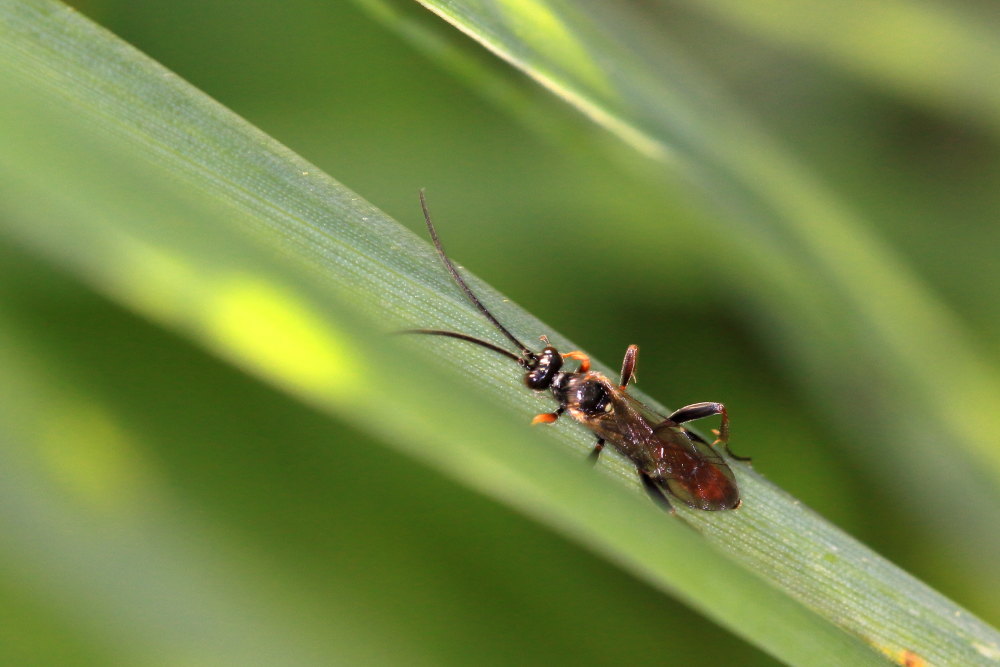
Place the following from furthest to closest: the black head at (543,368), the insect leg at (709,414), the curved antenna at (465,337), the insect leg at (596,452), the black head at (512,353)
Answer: the insect leg at (709,414)
the black head at (543,368)
the insect leg at (596,452)
the black head at (512,353)
the curved antenna at (465,337)

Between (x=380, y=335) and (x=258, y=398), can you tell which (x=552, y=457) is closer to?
(x=380, y=335)

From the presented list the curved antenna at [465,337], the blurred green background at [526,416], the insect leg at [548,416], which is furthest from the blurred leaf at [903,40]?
the curved antenna at [465,337]

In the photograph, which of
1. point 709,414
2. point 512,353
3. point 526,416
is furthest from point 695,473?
point 526,416

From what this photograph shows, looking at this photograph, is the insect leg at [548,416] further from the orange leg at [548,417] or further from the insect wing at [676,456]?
the insect wing at [676,456]

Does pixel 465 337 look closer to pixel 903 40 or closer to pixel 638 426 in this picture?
pixel 638 426

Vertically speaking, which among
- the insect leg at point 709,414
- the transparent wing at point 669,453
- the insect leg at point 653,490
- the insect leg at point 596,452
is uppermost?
the insect leg at point 709,414

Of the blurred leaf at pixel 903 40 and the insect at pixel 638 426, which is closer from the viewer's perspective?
the insect at pixel 638 426

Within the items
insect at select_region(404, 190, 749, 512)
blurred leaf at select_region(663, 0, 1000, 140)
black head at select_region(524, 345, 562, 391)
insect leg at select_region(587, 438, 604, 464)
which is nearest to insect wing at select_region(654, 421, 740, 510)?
insect at select_region(404, 190, 749, 512)

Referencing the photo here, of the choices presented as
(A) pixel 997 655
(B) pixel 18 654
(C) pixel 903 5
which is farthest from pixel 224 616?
(C) pixel 903 5

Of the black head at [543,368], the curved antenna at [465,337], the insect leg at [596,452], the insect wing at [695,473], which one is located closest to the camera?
the curved antenna at [465,337]
